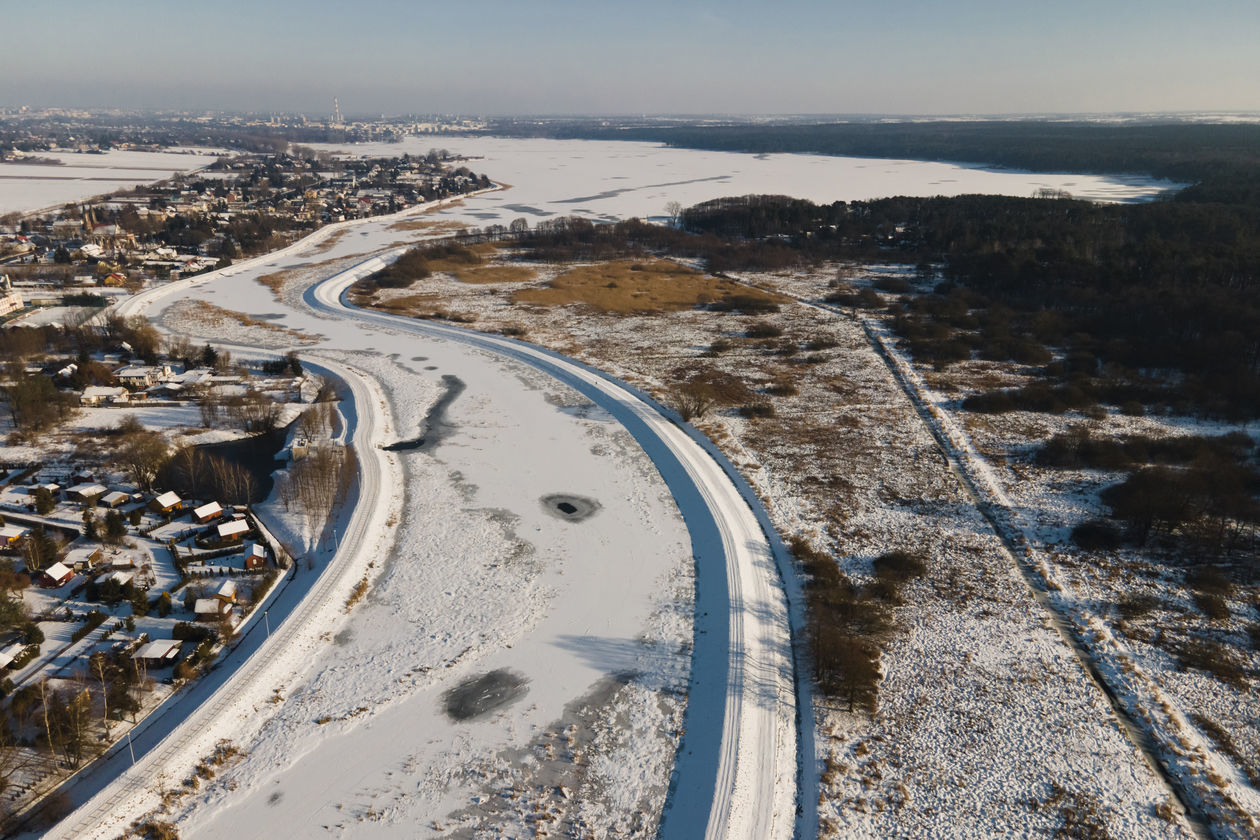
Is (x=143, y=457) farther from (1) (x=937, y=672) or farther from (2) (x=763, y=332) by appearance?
(2) (x=763, y=332)

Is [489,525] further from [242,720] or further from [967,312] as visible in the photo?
[967,312]


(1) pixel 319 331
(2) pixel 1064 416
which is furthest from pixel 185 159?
(2) pixel 1064 416

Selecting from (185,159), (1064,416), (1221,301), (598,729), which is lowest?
(598,729)

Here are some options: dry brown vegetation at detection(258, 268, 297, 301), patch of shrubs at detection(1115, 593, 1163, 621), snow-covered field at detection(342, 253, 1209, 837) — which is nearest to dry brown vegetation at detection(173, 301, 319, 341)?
dry brown vegetation at detection(258, 268, 297, 301)

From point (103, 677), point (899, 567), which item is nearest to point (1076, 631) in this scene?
point (899, 567)

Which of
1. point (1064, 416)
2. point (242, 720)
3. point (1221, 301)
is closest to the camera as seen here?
point (242, 720)

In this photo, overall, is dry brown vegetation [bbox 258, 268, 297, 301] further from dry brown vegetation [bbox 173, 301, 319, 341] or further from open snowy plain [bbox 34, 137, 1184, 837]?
open snowy plain [bbox 34, 137, 1184, 837]
